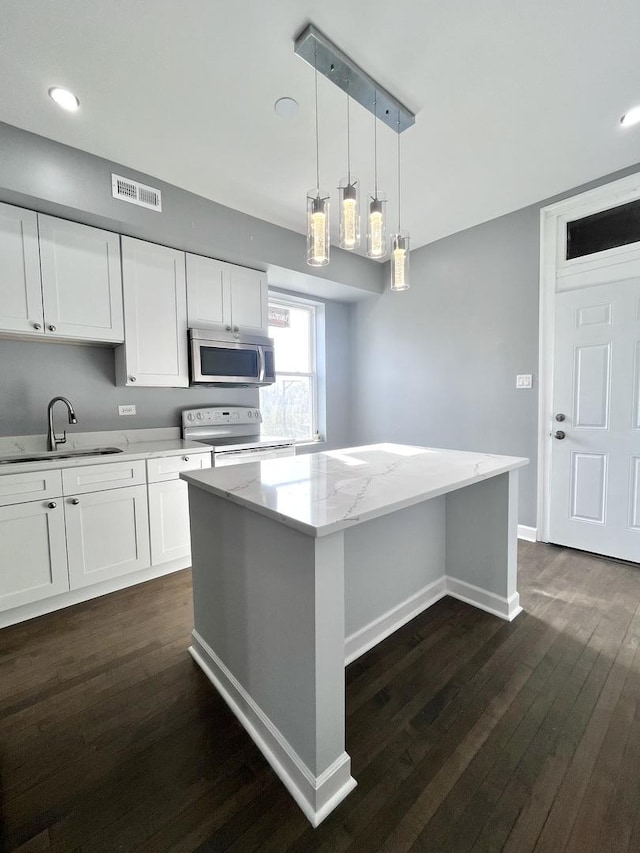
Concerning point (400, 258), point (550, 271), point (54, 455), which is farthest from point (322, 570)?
point (550, 271)

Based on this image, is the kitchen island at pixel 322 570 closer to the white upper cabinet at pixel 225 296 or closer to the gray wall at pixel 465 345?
the gray wall at pixel 465 345

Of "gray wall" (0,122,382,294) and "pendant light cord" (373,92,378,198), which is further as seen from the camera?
"gray wall" (0,122,382,294)

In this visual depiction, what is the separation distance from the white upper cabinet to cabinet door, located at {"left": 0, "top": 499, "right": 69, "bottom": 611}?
63.9 inches

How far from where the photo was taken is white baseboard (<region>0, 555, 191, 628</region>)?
6.47 feet

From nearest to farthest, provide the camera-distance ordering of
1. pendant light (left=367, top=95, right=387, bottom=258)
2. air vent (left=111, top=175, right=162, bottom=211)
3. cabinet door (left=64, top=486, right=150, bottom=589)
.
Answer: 1. pendant light (left=367, top=95, right=387, bottom=258)
2. cabinet door (left=64, top=486, right=150, bottom=589)
3. air vent (left=111, top=175, right=162, bottom=211)

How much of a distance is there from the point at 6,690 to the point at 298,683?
4.48 feet

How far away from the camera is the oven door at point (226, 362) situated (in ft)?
9.27

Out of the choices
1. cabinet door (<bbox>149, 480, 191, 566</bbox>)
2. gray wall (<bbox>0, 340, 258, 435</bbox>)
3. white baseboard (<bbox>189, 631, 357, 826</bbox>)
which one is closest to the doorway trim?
white baseboard (<bbox>189, 631, 357, 826</bbox>)

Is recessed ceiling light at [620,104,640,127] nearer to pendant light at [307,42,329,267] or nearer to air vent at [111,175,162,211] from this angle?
pendant light at [307,42,329,267]

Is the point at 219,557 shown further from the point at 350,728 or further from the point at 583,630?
the point at 583,630

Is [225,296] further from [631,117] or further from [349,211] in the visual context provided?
[631,117]

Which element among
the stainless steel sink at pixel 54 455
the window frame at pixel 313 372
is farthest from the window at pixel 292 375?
the stainless steel sink at pixel 54 455

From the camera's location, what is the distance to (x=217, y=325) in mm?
2973

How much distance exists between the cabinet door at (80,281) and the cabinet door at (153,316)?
8 cm
